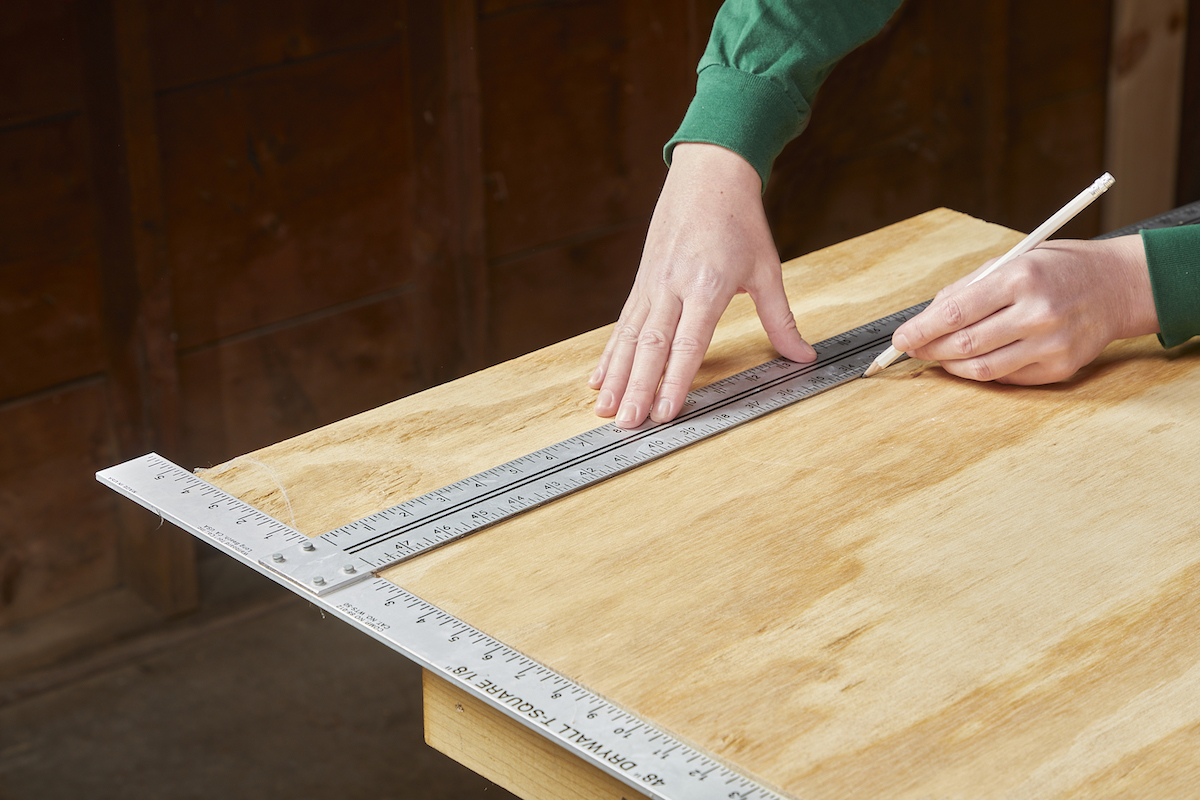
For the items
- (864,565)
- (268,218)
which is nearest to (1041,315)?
(864,565)

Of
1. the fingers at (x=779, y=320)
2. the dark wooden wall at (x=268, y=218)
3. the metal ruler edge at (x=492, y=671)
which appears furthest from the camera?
the dark wooden wall at (x=268, y=218)

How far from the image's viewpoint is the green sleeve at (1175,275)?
4.97 ft

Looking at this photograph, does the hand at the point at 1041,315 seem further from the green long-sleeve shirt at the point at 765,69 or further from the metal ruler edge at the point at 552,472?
the green long-sleeve shirt at the point at 765,69

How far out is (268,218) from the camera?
9.26 feet

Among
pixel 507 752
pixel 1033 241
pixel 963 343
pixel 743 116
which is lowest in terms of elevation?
pixel 507 752

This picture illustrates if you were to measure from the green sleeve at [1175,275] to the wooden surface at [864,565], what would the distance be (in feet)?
0.24

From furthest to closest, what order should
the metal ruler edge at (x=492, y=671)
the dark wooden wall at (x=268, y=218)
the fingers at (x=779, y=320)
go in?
the dark wooden wall at (x=268, y=218) < the fingers at (x=779, y=320) < the metal ruler edge at (x=492, y=671)

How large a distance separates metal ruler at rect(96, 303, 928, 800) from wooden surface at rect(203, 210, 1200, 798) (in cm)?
2

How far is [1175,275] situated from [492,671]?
938mm

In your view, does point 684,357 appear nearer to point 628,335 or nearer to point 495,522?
point 628,335

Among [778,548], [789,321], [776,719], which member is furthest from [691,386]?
[776,719]

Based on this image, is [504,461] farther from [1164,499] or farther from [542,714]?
[1164,499]

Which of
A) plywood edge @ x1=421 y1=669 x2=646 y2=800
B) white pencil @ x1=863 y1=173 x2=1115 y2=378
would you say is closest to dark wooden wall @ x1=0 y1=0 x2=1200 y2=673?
white pencil @ x1=863 y1=173 x2=1115 y2=378

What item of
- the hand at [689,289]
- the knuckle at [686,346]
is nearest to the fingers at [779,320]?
the hand at [689,289]
